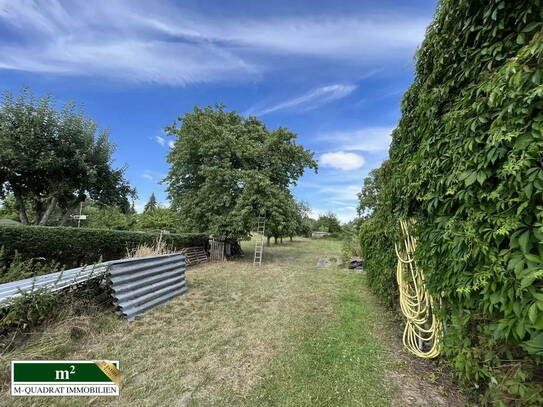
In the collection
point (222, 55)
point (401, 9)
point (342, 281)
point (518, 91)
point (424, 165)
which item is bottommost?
point (342, 281)

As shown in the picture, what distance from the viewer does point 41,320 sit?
277cm

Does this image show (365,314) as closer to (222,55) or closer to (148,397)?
(148,397)

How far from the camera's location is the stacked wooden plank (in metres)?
9.42

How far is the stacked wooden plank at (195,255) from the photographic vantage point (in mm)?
9421

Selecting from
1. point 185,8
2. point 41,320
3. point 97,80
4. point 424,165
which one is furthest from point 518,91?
point 97,80

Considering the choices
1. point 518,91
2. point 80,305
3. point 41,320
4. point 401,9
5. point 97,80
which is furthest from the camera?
point 97,80

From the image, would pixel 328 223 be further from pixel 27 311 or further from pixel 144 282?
pixel 27 311

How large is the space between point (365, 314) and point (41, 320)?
4874 mm

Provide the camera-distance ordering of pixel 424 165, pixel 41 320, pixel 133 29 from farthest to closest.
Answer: pixel 133 29, pixel 41 320, pixel 424 165

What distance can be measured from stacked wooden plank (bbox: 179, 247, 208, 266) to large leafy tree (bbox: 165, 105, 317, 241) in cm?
107

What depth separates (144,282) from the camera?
4.29 m

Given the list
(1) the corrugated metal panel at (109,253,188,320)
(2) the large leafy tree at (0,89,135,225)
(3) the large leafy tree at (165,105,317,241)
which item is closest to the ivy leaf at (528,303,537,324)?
(1) the corrugated metal panel at (109,253,188,320)

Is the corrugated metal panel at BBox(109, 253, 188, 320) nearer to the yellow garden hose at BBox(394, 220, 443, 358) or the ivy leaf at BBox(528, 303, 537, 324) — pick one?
the yellow garden hose at BBox(394, 220, 443, 358)

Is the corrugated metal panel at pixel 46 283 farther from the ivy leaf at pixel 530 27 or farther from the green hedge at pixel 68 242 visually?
the ivy leaf at pixel 530 27
